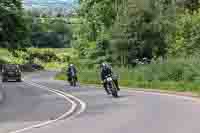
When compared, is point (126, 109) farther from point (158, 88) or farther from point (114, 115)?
point (158, 88)

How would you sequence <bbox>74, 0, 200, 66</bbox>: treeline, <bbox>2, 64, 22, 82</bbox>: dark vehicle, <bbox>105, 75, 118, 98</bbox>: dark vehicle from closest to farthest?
<bbox>105, 75, 118, 98</bbox>: dark vehicle → <bbox>74, 0, 200, 66</bbox>: treeline → <bbox>2, 64, 22, 82</bbox>: dark vehicle

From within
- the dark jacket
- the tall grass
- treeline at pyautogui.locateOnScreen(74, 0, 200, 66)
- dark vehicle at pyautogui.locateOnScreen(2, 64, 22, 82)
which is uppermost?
treeline at pyautogui.locateOnScreen(74, 0, 200, 66)

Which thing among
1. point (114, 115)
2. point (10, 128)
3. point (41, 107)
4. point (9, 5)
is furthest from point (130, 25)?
point (9, 5)

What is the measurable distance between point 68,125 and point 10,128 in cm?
144

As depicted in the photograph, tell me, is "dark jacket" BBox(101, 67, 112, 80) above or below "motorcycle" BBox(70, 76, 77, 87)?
above

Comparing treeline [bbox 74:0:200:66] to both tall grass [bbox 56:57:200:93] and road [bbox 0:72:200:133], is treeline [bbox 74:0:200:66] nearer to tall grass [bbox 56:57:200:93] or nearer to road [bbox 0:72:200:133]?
tall grass [bbox 56:57:200:93]

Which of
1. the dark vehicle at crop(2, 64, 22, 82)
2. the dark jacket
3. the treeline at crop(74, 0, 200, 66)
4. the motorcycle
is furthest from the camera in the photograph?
the dark vehicle at crop(2, 64, 22, 82)

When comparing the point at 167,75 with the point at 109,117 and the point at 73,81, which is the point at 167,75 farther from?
the point at 109,117

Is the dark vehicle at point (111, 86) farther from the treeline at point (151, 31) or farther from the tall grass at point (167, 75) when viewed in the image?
the treeline at point (151, 31)

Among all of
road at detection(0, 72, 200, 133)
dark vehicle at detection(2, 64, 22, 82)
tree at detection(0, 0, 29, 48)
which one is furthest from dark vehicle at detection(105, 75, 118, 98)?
tree at detection(0, 0, 29, 48)

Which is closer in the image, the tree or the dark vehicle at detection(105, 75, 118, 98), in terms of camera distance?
the dark vehicle at detection(105, 75, 118, 98)

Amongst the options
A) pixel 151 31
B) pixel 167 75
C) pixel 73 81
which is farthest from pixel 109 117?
pixel 151 31

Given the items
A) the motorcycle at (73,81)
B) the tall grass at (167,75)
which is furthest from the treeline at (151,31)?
the motorcycle at (73,81)

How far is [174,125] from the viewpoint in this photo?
631 inches
